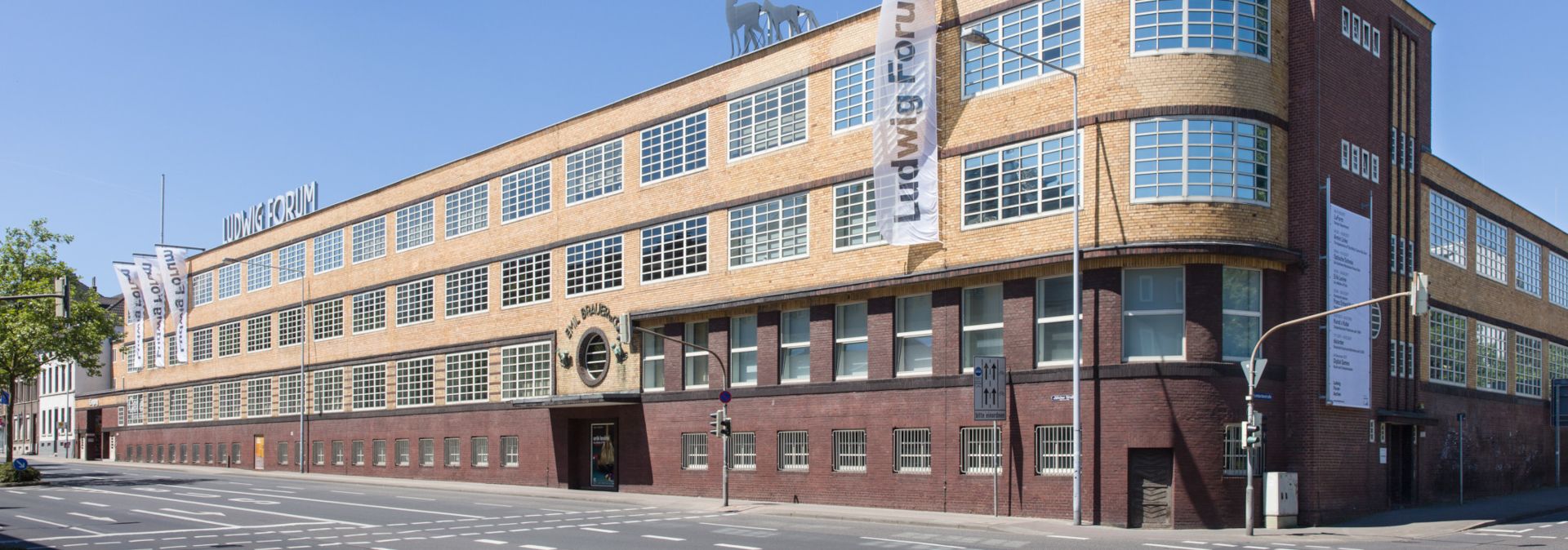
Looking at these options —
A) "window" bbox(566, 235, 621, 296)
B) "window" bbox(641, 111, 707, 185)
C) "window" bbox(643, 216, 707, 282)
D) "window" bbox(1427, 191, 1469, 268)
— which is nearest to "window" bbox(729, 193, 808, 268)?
"window" bbox(643, 216, 707, 282)

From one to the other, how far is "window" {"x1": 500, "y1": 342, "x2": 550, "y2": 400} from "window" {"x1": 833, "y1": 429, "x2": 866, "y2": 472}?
15.4 m

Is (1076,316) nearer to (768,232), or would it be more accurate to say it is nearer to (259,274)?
(768,232)

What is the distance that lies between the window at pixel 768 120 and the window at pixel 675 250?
282cm

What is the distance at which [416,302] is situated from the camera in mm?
58469

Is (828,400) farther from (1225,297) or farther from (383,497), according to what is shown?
(383,497)

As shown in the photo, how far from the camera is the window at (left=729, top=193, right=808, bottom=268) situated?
38.7m

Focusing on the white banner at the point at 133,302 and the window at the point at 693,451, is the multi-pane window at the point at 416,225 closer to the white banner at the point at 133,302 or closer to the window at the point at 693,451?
the window at the point at 693,451

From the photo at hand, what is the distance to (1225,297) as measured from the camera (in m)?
30.3

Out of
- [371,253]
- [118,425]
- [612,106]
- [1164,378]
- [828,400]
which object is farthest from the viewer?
[118,425]

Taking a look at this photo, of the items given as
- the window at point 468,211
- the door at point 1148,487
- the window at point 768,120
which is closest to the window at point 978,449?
the door at point 1148,487

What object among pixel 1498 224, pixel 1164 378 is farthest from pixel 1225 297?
pixel 1498 224

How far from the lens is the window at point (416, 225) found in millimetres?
57750

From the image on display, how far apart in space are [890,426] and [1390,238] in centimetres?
1419

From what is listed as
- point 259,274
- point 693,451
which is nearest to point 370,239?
point 259,274
